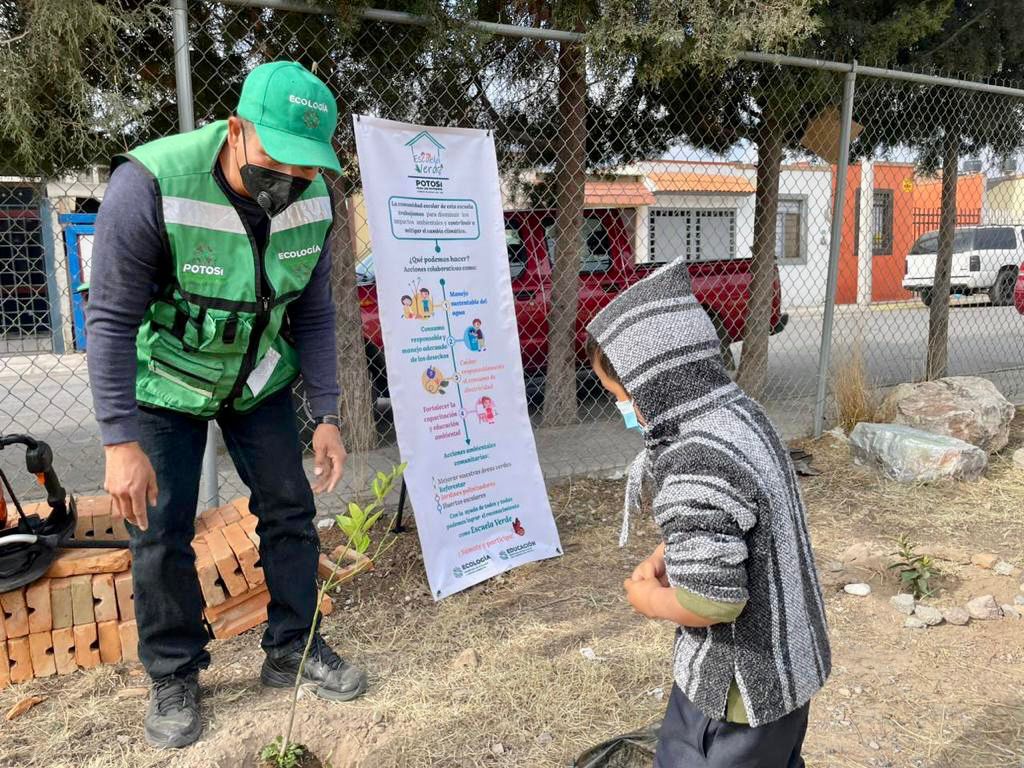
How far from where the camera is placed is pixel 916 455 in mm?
4871

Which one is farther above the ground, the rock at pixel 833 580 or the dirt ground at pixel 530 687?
the dirt ground at pixel 530 687

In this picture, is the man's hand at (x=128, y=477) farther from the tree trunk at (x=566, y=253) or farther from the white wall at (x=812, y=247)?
the white wall at (x=812, y=247)

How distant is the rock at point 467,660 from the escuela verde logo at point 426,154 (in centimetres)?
190

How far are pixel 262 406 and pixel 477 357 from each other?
1.30 meters

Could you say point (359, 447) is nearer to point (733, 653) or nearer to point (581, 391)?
point (733, 653)

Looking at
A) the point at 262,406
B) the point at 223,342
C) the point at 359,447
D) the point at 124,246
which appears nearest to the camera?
the point at 124,246

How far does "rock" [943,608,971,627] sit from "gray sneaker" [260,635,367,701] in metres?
2.24

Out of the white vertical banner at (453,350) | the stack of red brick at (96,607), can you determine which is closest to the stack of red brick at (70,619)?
the stack of red brick at (96,607)

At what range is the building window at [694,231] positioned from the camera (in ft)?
48.2

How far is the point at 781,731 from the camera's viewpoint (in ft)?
5.09

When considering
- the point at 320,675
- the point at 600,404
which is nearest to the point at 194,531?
the point at 320,675

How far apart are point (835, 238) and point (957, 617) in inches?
117

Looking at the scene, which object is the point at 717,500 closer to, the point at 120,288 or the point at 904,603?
the point at 120,288

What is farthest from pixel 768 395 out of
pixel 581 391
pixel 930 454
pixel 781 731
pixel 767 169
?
pixel 781 731
